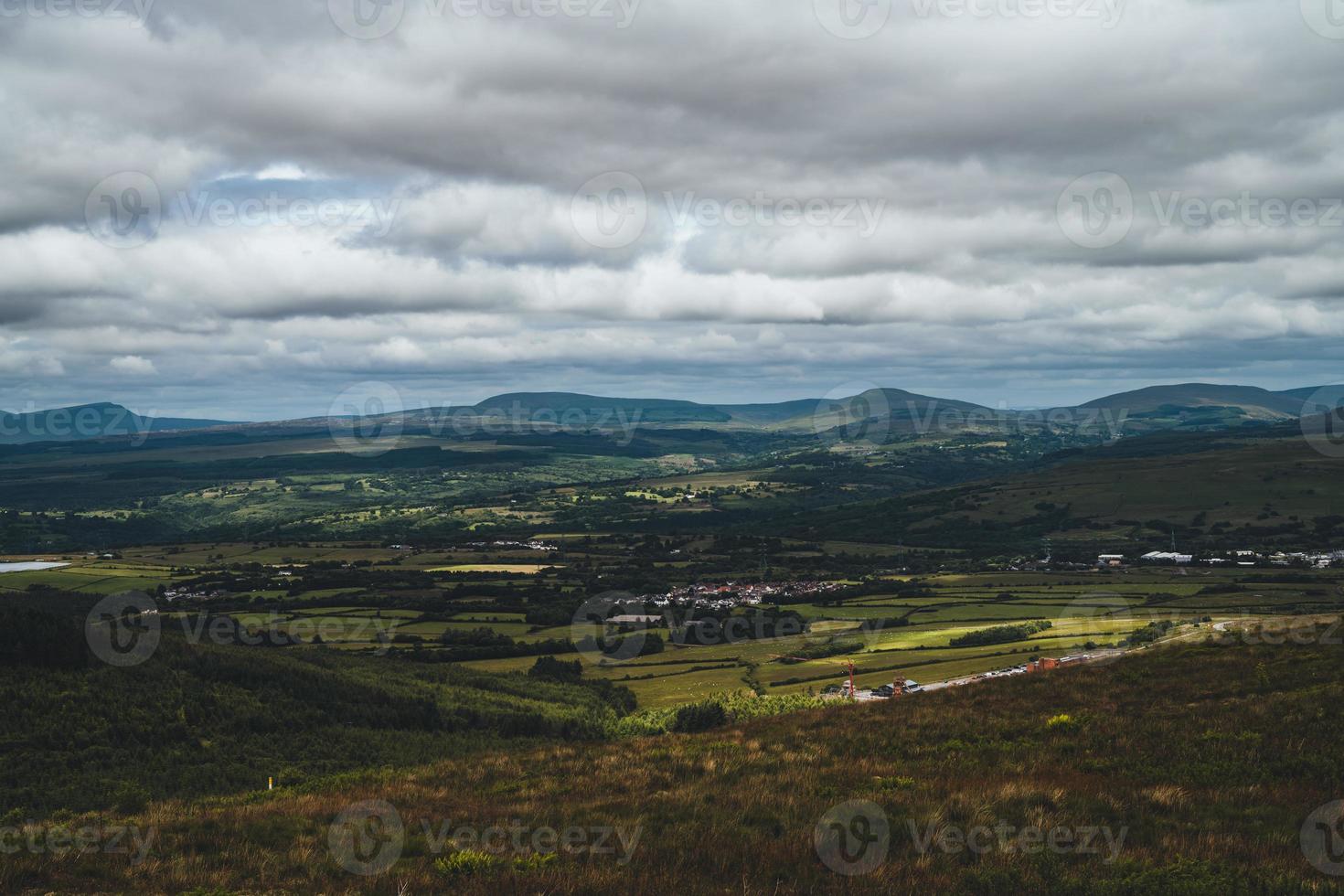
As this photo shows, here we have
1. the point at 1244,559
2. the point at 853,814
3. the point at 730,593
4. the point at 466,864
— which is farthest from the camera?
the point at 1244,559

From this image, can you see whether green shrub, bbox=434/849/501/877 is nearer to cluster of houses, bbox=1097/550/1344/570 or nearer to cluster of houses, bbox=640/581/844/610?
cluster of houses, bbox=640/581/844/610

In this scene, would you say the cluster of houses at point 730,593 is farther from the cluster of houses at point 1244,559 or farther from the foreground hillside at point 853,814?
the foreground hillside at point 853,814

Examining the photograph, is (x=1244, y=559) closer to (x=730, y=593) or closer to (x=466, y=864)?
(x=730, y=593)

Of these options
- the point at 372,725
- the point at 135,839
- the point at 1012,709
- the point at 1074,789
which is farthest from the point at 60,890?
the point at 372,725

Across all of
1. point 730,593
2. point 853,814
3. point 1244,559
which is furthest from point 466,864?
point 1244,559

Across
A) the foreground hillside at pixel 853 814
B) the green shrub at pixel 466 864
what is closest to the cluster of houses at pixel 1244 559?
the foreground hillside at pixel 853 814

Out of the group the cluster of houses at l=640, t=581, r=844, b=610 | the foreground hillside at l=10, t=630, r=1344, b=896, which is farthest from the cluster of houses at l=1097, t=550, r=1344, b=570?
the foreground hillside at l=10, t=630, r=1344, b=896
